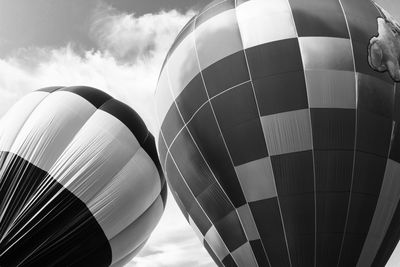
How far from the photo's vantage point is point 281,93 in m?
6.44

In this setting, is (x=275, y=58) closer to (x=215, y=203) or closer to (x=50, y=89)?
(x=215, y=203)

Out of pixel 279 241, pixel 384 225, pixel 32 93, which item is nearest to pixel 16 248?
pixel 32 93

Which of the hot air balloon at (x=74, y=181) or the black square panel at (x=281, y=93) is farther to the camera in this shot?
the hot air balloon at (x=74, y=181)

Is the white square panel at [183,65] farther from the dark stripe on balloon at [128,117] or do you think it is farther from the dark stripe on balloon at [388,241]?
the dark stripe on balloon at [388,241]

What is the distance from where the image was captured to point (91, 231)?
8.89 meters

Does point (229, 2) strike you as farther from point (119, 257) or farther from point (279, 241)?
point (119, 257)

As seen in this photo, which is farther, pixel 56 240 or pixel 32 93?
pixel 32 93

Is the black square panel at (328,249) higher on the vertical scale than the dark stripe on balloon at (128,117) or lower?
lower

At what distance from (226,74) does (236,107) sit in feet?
1.85

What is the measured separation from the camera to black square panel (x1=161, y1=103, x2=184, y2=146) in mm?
7363

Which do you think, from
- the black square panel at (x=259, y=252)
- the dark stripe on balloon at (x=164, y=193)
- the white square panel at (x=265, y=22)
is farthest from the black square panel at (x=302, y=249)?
the dark stripe on balloon at (x=164, y=193)

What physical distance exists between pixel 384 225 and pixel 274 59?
2.91 m

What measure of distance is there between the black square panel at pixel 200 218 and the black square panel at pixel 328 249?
1.77 metres

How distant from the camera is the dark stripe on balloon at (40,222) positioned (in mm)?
8203
